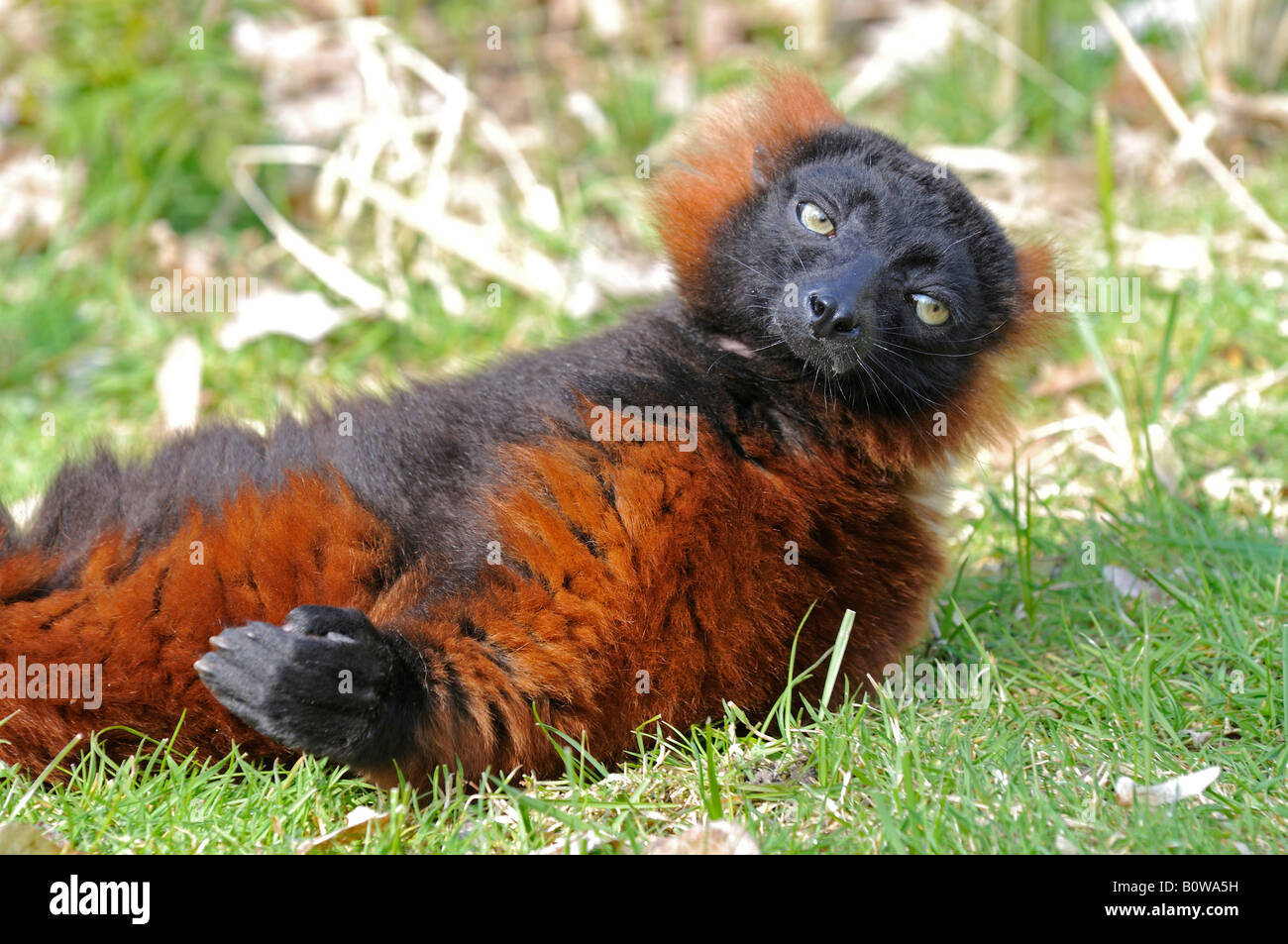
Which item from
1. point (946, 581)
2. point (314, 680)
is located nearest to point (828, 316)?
point (946, 581)

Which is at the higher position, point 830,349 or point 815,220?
point 815,220

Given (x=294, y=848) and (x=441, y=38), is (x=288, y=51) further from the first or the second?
(x=294, y=848)

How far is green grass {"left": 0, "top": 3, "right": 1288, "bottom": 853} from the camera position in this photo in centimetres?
283

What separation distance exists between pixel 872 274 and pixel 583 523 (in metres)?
1.04

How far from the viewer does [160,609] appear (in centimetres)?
301

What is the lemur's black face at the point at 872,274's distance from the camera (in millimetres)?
3314

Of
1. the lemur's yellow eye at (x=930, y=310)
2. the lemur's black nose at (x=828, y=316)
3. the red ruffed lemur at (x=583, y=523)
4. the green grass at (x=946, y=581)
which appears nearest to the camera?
the green grass at (x=946, y=581)

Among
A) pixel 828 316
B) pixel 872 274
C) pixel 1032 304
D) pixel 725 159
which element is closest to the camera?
pixel 828 316

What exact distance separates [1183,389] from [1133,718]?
6.14 ft

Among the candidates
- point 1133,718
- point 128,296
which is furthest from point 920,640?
point 128,296

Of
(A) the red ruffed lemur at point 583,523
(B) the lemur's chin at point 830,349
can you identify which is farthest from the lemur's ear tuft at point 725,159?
(B) the lemur's chin at point 830,349

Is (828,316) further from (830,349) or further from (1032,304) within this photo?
(1032,304)

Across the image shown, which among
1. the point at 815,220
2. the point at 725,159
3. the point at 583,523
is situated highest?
the point at 725,159

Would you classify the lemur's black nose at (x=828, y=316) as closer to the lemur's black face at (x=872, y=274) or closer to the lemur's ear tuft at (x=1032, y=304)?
the lemur's black face at (x=872, y=274)
